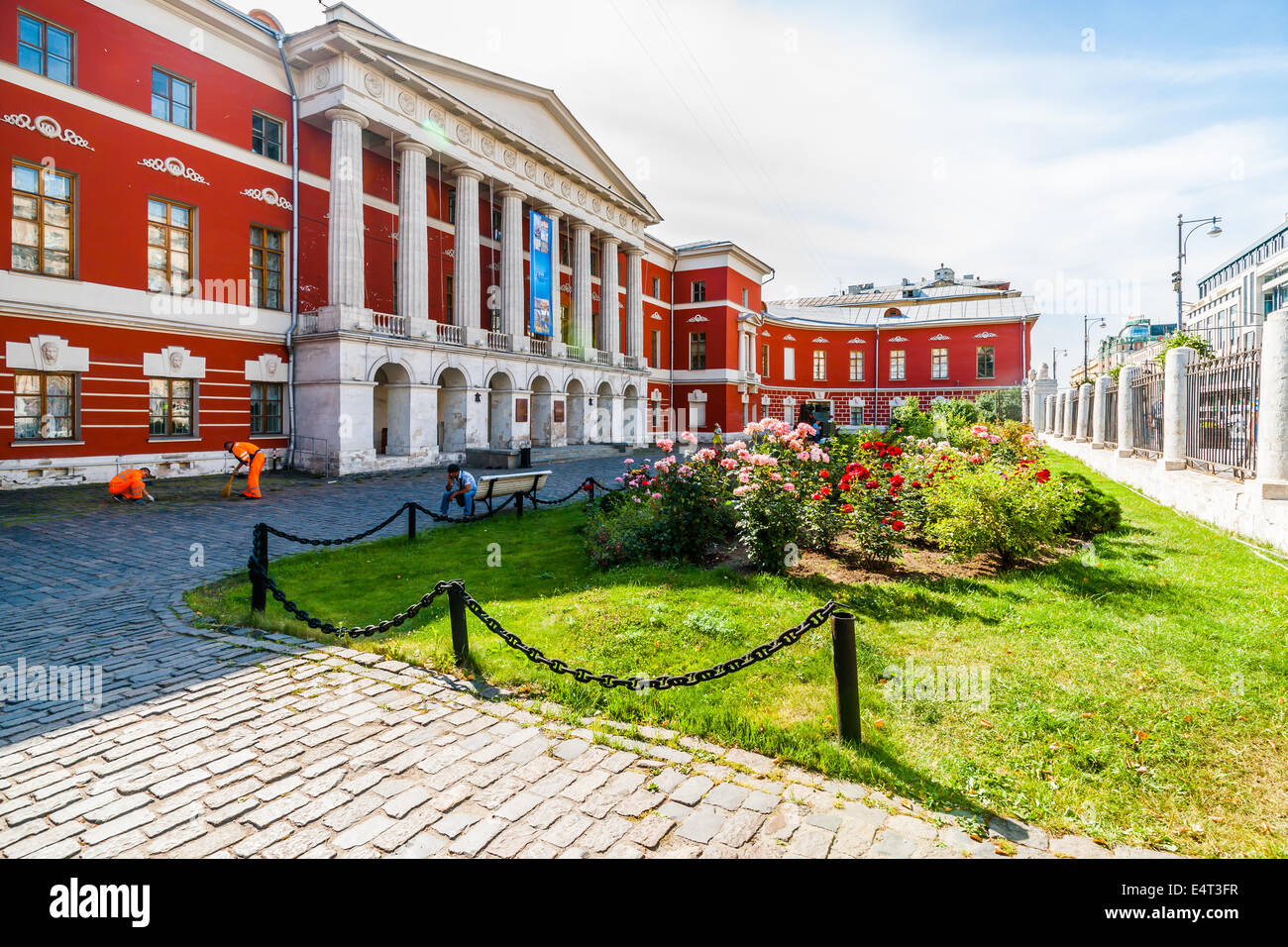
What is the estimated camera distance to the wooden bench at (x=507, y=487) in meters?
12.3

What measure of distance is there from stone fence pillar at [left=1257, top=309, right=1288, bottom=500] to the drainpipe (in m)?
22.1

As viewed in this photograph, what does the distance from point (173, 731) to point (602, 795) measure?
2.78 meters

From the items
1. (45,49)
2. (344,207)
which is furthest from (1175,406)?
(45,49)

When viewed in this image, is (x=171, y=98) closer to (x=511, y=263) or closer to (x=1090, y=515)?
(x=511, y=263)

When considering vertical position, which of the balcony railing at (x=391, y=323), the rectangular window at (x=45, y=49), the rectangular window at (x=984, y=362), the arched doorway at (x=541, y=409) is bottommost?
the arched doorway at (x=541, y=409)

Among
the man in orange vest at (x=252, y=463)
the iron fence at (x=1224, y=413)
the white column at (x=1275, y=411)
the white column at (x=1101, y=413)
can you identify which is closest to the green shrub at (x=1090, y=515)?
the iron fence at (x=1224, y=413)

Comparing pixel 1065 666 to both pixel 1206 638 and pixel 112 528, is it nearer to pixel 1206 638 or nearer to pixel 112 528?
pixel 1206 638

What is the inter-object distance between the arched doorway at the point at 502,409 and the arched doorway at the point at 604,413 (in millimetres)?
6670

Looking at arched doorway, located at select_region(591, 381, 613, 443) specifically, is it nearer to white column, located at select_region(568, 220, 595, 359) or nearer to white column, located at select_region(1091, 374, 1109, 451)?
white column, located at select_region(568, 220, 595, 359)

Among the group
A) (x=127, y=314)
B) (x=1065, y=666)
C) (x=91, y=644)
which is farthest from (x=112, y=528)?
(x=1065, y=666)

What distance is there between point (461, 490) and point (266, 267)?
41.7ft

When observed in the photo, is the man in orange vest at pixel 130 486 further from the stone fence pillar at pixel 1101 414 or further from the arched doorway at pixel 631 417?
the arched doorway at pixel 631 417

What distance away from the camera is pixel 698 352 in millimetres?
42125

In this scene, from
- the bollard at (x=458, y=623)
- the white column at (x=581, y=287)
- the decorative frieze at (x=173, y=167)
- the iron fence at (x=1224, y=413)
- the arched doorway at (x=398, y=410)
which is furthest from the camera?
the white column at (x=581, y=287)
